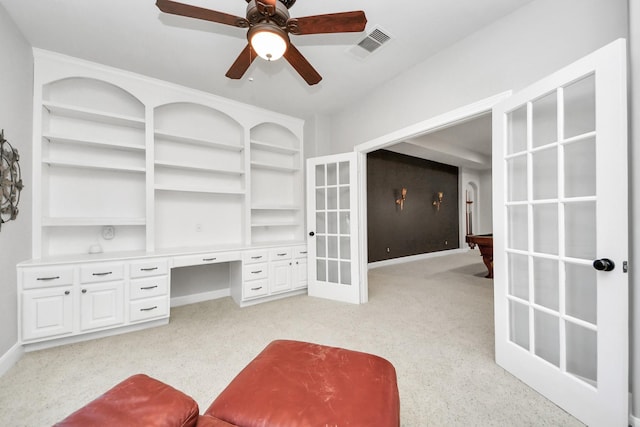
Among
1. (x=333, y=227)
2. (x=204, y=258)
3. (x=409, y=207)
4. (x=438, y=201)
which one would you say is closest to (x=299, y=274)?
(x=333, y=227)

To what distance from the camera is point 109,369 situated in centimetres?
198

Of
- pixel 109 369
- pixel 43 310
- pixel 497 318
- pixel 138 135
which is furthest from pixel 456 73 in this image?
pixel 43 310

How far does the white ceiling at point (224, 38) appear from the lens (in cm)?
200

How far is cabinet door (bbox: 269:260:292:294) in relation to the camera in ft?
11.4

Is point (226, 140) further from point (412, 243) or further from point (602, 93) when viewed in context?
point (412, 243)

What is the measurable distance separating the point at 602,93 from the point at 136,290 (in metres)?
3.87

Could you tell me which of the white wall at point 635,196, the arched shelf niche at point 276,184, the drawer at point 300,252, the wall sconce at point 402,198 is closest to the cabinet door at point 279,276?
the drawer at point 300,252

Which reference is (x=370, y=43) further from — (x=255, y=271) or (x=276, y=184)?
(x=255, y=271)

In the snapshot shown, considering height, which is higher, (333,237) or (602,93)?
(602,93)

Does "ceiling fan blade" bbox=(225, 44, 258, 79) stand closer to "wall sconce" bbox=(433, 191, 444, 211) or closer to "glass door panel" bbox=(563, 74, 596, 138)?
"glass door panel" bbox=(563, 74, 596, 138)

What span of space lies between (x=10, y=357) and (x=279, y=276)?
2.44 metres

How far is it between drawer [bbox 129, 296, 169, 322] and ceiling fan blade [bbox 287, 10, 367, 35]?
281 centimetres

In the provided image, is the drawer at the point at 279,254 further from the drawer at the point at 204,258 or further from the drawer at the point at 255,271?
the drawer at the point at 204,258

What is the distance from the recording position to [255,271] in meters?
3.35
